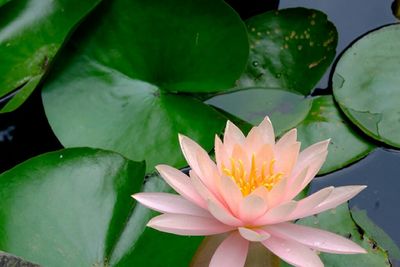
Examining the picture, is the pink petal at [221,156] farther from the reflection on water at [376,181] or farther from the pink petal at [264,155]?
the reflection on water at [376,181]

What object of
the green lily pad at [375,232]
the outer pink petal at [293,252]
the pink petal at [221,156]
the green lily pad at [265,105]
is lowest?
the green lily pad at [375,232]

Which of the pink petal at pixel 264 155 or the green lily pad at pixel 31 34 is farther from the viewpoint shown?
the green lily pad at pixel 31 34

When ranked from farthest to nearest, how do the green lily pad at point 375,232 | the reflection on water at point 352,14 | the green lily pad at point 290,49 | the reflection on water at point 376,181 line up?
the reflection on water at point 352,14 < the green lily pad at point 290,49 < the reflection on water at point 376,181 < the green lily pad at point 375,232

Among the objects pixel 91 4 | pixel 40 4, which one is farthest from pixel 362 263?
pixel 40 4

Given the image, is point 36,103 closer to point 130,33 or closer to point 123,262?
point 130,33

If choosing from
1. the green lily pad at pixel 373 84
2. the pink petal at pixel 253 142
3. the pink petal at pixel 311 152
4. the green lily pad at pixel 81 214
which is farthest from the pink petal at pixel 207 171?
the green lily pad at pixel 373 84

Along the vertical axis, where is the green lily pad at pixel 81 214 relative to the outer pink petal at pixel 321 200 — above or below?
below
